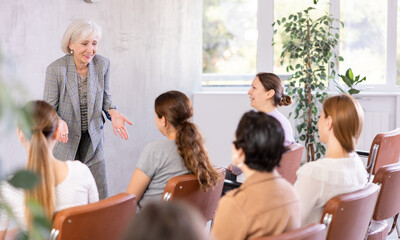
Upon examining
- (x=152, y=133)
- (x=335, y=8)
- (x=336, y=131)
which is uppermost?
(x=335, y=8)

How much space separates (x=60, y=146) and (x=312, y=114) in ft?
11.4

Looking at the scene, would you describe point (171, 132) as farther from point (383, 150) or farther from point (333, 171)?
point (383, 150)

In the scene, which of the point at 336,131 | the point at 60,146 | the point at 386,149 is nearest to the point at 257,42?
the point at 386,149

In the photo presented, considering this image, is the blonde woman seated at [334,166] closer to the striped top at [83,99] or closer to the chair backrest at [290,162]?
the chair backrest at [290,162]

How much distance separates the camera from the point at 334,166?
2252 millimetres

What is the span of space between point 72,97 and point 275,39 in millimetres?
3685

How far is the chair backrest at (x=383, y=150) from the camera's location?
11.7ft

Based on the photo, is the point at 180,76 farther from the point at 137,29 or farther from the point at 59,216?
the point at 59,216

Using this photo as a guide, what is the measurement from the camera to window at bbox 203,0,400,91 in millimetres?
6227

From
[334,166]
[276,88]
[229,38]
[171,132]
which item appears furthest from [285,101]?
[229,38]

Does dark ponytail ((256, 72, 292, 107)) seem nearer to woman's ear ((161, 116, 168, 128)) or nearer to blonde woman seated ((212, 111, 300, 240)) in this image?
woman's ear ((161, 116, 168, 128))

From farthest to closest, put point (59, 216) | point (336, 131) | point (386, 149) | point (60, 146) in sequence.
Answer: point (386, 149)
point (60, 146)
point (336, 131)
point (59, 216)

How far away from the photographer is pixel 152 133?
18.1ft

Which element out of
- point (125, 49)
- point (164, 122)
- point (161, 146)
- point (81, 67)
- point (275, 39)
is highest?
point (275, 39)
